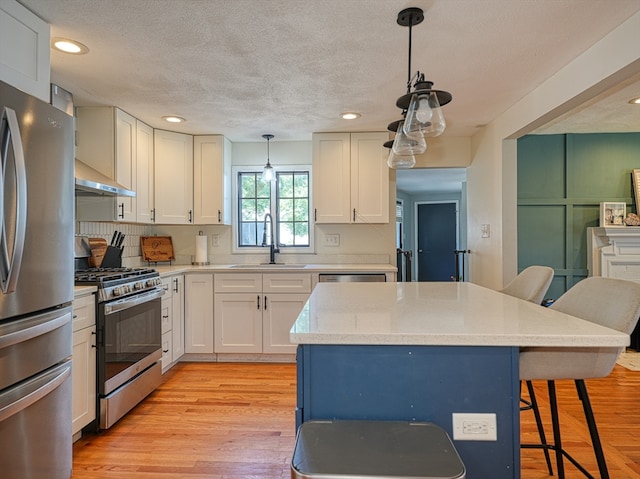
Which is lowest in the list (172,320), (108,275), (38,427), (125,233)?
(38,427)

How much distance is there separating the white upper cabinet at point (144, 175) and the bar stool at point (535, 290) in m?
2.99

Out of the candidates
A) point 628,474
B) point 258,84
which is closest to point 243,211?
point 258,84

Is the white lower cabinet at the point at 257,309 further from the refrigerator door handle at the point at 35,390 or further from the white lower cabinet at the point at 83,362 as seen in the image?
the refrigerator door handle at the point at 35,390

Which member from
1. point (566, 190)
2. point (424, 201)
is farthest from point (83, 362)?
point (424, 201)

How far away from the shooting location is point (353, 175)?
3826mm

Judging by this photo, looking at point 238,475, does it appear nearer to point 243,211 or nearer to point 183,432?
point 183,432

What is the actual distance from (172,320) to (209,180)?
4.65 feet

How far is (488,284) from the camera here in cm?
362

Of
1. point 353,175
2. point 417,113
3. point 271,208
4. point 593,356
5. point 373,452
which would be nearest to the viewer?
point 373,452

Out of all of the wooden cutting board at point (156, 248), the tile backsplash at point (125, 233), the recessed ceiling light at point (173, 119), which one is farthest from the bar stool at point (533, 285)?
the wooden cutting board at point (156, 248)

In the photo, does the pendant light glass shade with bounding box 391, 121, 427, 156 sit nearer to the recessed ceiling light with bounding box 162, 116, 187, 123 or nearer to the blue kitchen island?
the blue kitchen island

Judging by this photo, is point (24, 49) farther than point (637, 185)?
No

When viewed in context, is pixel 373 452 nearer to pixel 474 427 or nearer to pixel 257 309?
pixel 474 427

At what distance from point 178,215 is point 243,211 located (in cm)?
75
